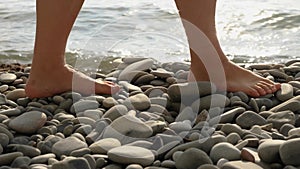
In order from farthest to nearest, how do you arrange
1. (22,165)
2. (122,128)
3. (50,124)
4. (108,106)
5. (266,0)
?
(266,0) → (108,106) → (50,124) → (122,128) → (22,165)

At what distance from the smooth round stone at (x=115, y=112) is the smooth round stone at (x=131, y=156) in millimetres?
335

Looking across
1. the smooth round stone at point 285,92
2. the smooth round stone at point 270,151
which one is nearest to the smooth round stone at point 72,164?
the smooth round stone at point 270,151

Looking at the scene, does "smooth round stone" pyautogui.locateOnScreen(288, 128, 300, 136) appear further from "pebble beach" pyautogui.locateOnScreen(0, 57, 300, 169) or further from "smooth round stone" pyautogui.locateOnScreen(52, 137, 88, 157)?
"smooth round stone" pyautogui.locateOnScreen(52, 137, 88, 157)

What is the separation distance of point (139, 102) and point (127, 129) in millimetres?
Result: 306

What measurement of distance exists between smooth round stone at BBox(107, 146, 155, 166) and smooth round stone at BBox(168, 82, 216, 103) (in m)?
0.53

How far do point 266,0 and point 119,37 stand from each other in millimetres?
1678

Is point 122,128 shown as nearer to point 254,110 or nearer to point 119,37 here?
point 254,110

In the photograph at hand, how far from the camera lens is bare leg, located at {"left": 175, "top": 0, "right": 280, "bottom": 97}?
2.34 m

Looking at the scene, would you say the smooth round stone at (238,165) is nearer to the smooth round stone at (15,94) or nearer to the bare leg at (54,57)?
the bare leg at (54,57)

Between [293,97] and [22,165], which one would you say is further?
[293,97]

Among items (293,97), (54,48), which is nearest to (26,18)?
(54,48)

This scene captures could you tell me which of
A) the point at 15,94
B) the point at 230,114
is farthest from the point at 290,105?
the point at 15,94

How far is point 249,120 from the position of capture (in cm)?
206

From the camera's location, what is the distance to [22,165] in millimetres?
1761
